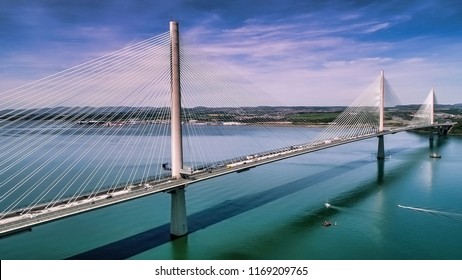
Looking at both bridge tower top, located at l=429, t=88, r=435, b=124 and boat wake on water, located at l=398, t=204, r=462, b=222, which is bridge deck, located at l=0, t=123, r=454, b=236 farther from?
bridge tower top, located at l=429, t=88, r=435, b=124

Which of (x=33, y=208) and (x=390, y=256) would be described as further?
(x=390, y=256)

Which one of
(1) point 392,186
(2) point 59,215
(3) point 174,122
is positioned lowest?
(1) point 392,186

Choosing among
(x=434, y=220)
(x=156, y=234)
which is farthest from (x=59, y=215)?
(x=434, y=220)

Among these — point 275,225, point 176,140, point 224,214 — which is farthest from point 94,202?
point 275,225

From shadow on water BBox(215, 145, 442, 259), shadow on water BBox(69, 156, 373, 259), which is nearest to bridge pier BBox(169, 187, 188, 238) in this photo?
shadow on water BBox(69, 156, 373, 259)

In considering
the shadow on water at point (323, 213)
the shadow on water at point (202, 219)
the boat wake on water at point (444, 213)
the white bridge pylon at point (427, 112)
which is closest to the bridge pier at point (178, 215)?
the shadow on water at point (202, 219)

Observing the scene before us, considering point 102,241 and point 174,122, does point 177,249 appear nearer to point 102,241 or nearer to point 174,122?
point 102,241

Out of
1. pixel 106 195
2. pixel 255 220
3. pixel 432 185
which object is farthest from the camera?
pixel 432 185
